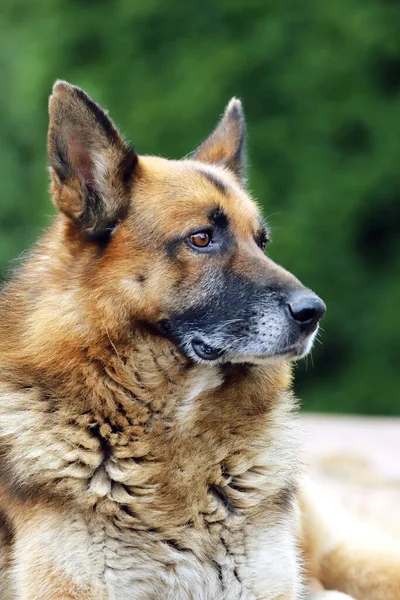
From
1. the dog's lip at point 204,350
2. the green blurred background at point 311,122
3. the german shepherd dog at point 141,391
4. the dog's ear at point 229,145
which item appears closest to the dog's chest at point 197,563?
the german shepherd dog at point 141,391

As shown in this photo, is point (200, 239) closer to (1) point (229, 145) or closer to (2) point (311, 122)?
(1) point (229, 145)

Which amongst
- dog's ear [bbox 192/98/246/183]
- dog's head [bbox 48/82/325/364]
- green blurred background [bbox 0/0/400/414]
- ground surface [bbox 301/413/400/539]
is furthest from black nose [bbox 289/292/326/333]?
green blurred background [bbox 0/0/400/414]

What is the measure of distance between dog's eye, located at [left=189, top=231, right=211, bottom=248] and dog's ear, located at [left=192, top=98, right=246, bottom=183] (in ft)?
2.96

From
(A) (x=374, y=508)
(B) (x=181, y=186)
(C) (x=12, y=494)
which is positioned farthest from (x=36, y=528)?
(A) (x=374, y=508)

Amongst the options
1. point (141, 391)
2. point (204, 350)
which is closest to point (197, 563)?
point (141, 391)

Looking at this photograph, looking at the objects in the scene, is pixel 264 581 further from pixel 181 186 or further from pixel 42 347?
pixel 181 186

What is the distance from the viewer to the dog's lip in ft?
13.6

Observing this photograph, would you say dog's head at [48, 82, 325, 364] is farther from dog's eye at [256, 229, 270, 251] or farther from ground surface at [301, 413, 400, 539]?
ground surface at [301, 413, 400, 539]

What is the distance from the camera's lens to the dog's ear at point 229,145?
5.11m

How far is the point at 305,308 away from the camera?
414 cm

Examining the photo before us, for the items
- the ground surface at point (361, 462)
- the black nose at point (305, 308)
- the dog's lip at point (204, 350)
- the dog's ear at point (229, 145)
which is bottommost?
the ground surface at point (361, 462)

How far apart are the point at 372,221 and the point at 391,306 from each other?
1.14 meters

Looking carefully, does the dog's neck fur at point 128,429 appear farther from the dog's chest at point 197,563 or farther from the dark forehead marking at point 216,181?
the dark forehead marking at point 216,181

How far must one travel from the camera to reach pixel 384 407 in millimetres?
12828
